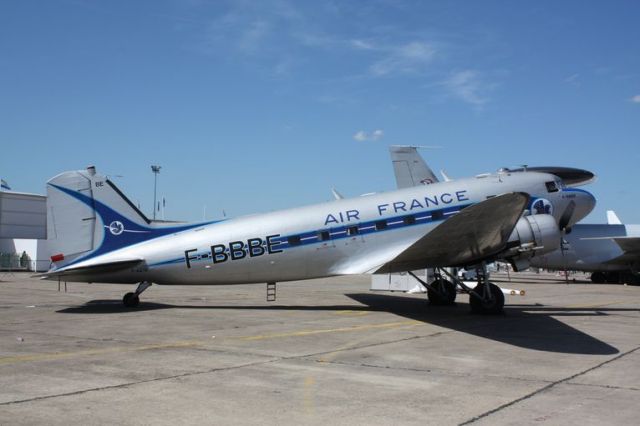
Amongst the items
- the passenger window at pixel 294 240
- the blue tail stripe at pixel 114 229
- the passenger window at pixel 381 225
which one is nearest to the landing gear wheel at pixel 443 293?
the passenger window at pixel 381 225

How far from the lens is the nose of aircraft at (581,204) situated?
63.0 feet

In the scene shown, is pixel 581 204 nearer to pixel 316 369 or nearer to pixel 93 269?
pixel 316 369

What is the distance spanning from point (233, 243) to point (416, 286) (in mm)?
12942

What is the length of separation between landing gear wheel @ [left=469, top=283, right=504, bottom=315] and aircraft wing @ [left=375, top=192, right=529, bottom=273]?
100cm

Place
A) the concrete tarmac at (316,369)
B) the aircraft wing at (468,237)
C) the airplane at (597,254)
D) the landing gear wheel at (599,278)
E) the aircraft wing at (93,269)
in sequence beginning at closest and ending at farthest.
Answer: the concrete tarmac at (316,369) → the aircraft wing at (468,237) → the aircraft wing at (93,269) → the airplane at (597,254) → the landing gear wheel at (599,278)

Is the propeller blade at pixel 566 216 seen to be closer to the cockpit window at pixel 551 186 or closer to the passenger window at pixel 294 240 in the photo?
the cockpit window at pixel 551 186

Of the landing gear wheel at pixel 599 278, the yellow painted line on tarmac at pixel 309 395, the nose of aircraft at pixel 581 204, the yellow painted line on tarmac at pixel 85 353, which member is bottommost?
the landing gear wheel at pixel 599 278

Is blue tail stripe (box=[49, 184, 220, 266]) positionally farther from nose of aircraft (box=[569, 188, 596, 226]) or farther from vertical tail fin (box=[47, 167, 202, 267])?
nose of aircraft (box=[569, 188, 596, 226])

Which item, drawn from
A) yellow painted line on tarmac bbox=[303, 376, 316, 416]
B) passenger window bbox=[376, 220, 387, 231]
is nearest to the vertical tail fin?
passenger window bbox=[376, 220, 387, 231]

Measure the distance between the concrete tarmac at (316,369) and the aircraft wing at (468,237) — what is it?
5.62ft

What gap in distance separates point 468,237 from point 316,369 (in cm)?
776

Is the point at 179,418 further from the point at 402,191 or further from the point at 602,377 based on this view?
the point at 402,191

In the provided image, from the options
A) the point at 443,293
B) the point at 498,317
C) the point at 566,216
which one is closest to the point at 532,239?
the point at 498,317

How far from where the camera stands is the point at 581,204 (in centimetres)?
1923
